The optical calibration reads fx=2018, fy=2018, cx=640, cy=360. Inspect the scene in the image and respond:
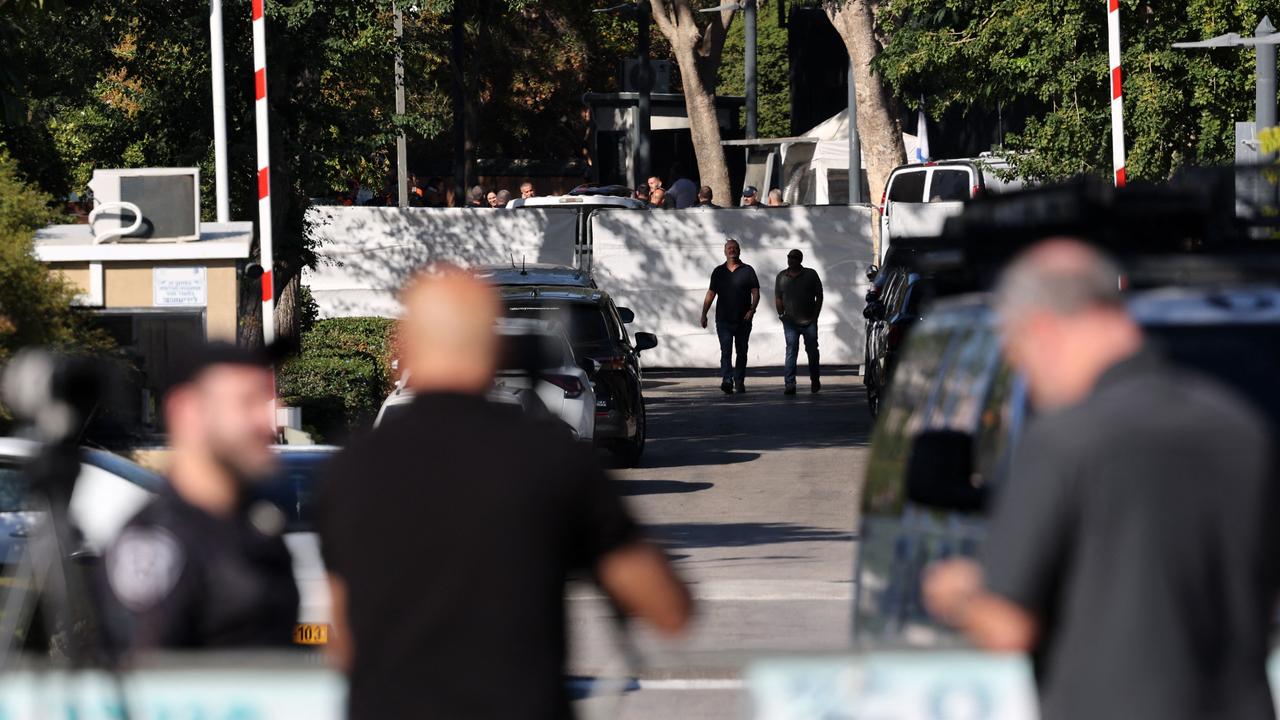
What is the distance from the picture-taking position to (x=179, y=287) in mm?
12602

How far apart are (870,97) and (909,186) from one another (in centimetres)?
165


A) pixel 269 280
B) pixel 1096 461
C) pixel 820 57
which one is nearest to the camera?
pixel 1096 461

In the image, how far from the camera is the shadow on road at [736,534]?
13969mm

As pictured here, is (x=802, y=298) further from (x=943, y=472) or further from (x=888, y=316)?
(x=943, y=472)

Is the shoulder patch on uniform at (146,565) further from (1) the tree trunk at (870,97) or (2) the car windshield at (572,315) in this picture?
(1) the tree trunk at (870,97)

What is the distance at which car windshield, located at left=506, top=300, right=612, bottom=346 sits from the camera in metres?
17.8

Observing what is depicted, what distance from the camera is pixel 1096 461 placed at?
3482 mm

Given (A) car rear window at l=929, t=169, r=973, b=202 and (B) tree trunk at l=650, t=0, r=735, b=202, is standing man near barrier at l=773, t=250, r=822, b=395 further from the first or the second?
(B) tree trunk at l=650, t=0, r=735, b=202

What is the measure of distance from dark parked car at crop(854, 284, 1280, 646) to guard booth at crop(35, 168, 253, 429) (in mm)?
7912

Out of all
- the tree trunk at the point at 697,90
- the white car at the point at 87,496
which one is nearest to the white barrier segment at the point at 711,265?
the tree trunk at the point at 697,90

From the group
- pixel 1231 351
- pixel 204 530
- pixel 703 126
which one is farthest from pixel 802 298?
pixel 204 530

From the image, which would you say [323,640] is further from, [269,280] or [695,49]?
[695,49]

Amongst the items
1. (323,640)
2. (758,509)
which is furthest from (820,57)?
(323,640)

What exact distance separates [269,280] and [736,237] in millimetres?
14596
